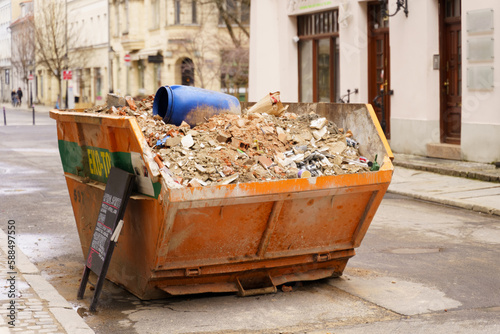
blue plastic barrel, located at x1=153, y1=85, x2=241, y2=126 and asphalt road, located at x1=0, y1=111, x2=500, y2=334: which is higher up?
blue plastic barrel, located at x1=153, y1=85, x2=241, y2=126

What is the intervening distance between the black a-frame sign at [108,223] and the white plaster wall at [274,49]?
57.7 feet

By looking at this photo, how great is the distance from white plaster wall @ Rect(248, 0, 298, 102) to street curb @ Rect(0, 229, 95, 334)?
53.8ft

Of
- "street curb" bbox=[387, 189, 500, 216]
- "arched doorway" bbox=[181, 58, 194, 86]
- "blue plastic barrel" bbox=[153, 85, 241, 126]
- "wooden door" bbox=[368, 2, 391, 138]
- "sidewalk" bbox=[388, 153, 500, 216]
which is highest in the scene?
"arched doorway" bbox=[181, 58, 194, 86]

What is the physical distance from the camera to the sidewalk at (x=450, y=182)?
12.1 metres

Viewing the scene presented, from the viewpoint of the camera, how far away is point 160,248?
20.4 ft

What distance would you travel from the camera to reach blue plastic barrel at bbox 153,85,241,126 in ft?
24.0

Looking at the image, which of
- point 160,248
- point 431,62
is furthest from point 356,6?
point 160,248

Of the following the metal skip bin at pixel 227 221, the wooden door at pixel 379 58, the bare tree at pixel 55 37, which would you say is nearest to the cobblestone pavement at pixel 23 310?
the metal skip bin at pixel 227 221

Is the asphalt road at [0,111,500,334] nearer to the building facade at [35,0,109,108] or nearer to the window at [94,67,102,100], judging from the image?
the building facade at [35,0,109,108]

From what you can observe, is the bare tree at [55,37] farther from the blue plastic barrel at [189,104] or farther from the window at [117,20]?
the blue plastic barrel at [189,104]

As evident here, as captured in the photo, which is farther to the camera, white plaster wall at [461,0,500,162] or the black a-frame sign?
white plaster wall at [461,0,500,162]

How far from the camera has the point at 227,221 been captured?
6320 millimetres

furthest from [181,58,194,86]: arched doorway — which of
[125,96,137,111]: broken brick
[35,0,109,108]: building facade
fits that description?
[125,96,137,111]: broken brick

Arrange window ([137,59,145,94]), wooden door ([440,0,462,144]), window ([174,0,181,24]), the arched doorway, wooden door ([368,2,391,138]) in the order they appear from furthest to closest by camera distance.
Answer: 1. window ([137,59,145,94])
2. window ([174,0,181,24])
3. the arched doorway
4. wooden door ([368,2,391,138])
5. wooden door ([440,0,462,144])
